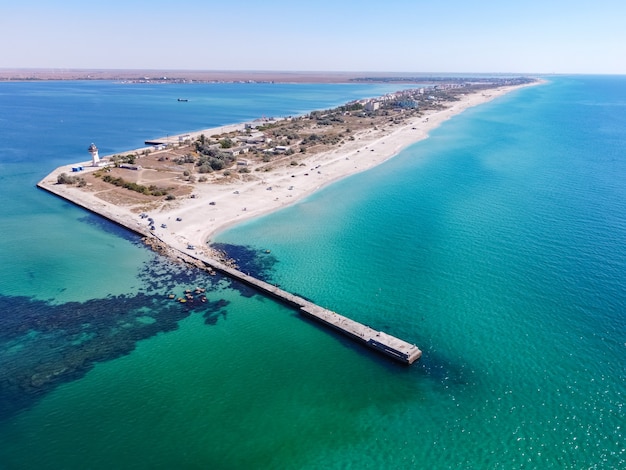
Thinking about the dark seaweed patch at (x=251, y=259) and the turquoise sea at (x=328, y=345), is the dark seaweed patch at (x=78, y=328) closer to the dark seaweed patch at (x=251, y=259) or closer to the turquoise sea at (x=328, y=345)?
the turquoise sea at (x=328, y=345)

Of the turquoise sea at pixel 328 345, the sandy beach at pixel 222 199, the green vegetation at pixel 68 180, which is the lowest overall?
the turquoise sea at pixel 328 345

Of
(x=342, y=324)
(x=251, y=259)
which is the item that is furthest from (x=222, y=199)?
(x=342, y=324)

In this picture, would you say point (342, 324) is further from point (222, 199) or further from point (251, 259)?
point (222, 199)

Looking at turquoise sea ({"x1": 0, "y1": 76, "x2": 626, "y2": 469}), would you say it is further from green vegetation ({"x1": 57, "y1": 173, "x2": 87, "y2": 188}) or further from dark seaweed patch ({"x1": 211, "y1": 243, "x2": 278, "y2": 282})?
green vegetation ({"x1": 57, "y1": 173, "x2": 87, "y2": 188})

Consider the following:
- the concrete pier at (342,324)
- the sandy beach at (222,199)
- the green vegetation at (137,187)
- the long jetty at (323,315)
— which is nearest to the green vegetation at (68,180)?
the sandy beach at (222,199)

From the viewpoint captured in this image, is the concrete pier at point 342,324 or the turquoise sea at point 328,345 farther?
the concrete pier at point 342,324

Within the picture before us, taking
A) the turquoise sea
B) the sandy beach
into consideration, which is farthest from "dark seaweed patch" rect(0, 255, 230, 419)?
the sandy beach

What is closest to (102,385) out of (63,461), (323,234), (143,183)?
(63,461)
